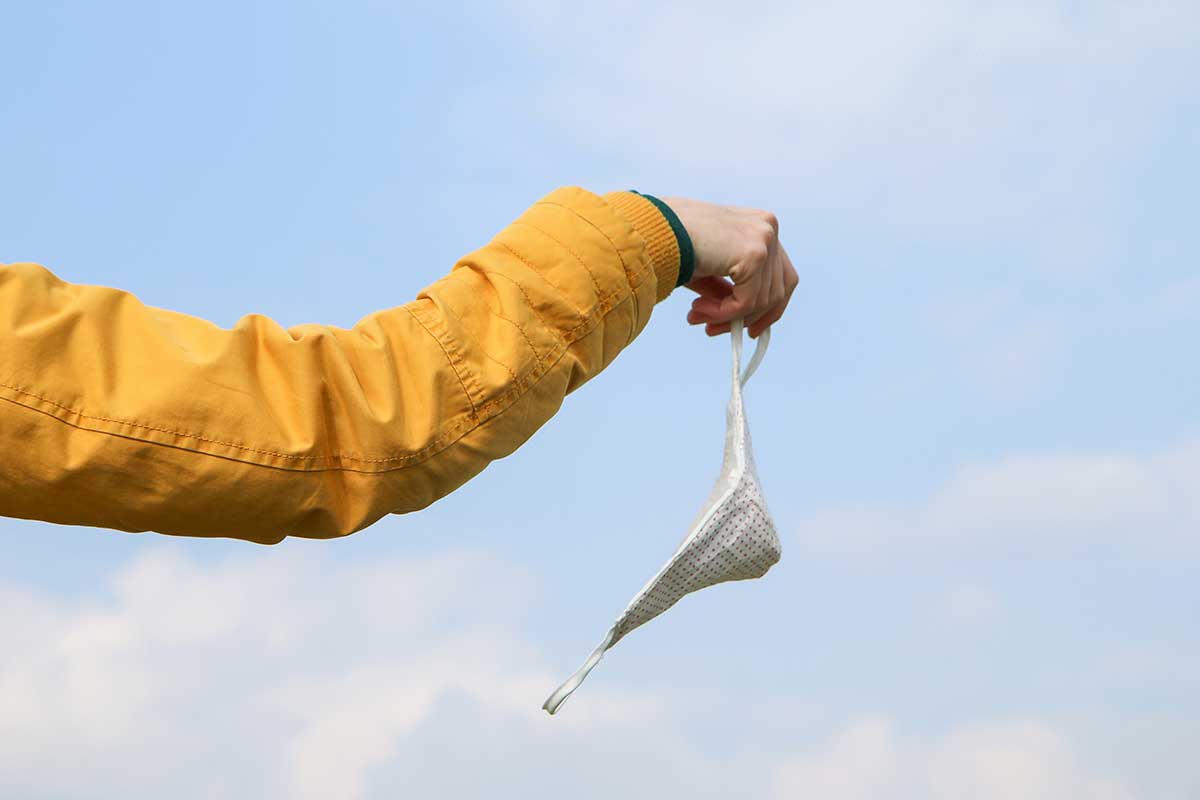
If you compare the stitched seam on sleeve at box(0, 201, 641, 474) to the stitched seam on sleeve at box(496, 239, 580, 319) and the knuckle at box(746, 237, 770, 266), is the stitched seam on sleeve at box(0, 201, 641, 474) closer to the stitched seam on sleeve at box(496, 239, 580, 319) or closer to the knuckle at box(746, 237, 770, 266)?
the stitched seam on sleeve at box(496, 239, 580, 319)

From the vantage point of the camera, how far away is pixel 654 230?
1.54 metres

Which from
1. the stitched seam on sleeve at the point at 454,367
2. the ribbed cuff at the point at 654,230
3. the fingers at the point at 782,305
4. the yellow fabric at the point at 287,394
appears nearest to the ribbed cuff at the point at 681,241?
the ribbed cuff at the point at 654,230

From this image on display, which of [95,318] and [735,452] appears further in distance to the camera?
[735,452]

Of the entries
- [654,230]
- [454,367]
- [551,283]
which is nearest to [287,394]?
[454,367]

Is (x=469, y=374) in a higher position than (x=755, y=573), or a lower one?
higher

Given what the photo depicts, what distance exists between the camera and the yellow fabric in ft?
3.84

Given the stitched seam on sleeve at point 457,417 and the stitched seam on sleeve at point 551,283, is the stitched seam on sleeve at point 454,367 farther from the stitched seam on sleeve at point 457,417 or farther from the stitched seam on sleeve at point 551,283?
the stitched seam on sleeve at point 551,283

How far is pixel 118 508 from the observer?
1.22 m

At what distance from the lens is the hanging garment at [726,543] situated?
5.38ft

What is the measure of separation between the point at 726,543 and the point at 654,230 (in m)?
0.42

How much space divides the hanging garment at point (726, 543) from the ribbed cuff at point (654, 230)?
0.25 m

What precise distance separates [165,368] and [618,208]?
1.77 ft

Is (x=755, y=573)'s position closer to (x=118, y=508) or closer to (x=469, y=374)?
(x=469, y=374)

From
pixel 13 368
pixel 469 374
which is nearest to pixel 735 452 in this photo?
pixel 469 374
